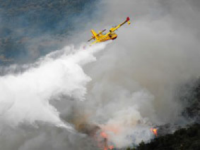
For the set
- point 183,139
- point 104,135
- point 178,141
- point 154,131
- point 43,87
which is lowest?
point 178,141

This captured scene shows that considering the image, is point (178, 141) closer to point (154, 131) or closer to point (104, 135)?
point (154, 131)

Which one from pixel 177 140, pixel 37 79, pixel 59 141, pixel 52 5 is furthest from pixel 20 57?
pixel 177 140

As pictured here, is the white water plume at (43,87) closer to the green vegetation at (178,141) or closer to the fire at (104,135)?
the fire at (104,135)

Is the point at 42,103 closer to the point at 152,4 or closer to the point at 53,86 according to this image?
the point at 53,86

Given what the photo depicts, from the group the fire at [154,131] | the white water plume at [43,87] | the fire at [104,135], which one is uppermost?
the white water plume at [43,87]

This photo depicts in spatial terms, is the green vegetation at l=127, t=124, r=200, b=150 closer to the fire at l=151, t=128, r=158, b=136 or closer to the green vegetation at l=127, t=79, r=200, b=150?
the green vegetation at l=127, t=79, r=200, b=150

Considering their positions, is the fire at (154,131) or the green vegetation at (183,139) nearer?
the green vegetation at (183,139)

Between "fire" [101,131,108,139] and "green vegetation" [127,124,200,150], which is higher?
"fire" [101,131,108,139]

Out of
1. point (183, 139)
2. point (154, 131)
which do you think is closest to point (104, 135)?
point (154, 131)

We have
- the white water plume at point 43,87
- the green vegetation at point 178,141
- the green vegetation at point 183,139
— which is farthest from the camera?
the white water plume at point 43,87

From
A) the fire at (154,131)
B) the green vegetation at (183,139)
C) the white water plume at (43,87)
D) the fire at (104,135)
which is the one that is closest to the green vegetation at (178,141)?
the green vegetation at (183,139)

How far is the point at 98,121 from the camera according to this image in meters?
90.1

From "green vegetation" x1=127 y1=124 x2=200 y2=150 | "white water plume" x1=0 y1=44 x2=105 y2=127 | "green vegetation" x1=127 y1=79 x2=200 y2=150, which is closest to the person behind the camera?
"green vegetation" x1=127 y1=79 x2=200 y2=150

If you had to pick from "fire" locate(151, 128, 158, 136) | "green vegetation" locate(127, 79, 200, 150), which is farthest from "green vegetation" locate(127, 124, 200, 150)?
"fire" locate(151, 128, 158, 136)
